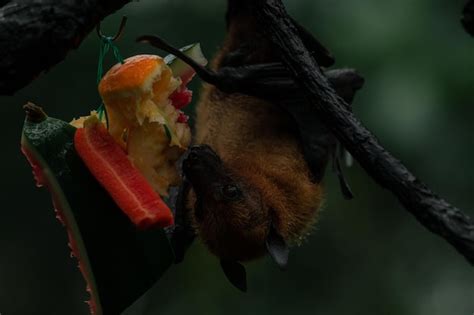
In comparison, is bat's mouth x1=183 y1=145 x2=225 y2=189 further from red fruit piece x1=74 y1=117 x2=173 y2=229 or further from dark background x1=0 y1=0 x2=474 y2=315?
dark background x1=0 y1=0 x2=474 y2=315

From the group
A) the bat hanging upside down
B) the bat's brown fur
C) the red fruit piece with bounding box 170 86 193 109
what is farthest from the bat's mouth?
the red fruit piece with bounding box 170 86 193 109

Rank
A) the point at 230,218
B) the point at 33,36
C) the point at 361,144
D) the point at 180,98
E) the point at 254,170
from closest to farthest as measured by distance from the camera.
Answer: the point at 33,36
the point at 361,144
the point at 180,98
the point at 230,218
the point at 254,170

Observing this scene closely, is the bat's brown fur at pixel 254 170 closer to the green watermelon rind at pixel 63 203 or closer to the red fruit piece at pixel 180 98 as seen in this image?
the red fruit piece at pixel 180 98

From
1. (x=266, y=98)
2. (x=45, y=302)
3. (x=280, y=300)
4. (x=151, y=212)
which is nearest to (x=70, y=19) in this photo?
(x=151, y=212)

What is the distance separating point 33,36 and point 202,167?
1.00m

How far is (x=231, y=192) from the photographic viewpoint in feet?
8.85

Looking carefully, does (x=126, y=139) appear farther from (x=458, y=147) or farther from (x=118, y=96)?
(x=458, y=147)

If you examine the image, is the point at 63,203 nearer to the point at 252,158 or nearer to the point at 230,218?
the point at 230,218

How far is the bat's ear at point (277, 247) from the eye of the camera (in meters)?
2.51

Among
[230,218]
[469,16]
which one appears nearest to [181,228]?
[230,218]

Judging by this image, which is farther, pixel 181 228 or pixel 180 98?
pixel 181 228

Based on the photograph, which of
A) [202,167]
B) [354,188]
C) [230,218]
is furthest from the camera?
[354,188]

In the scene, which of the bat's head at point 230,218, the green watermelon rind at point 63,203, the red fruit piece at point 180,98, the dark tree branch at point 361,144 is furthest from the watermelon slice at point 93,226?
the bat's head at point 230,218

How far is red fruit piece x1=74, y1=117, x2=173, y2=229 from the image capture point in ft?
6.09
